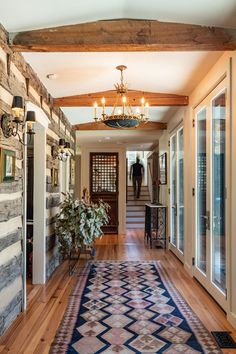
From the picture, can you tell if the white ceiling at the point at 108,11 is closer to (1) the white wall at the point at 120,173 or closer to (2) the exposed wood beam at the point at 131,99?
(2) the exposed wood beam at the point at 131,99

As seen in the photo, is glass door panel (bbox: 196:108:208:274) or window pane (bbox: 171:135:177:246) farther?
window pane (bbox: 171:135:177:246)

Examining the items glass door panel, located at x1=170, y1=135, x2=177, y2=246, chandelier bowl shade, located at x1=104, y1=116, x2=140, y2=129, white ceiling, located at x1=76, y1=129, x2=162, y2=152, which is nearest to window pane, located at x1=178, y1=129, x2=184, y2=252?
glass door panel, located at x1=170, y1=135, x2=177, y2=246

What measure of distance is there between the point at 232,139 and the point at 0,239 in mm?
2309

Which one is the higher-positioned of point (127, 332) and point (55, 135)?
point (55, 135)

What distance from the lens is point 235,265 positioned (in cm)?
301

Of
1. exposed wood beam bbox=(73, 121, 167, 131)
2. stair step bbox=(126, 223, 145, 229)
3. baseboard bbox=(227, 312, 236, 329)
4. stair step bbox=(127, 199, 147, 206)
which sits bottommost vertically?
stair step bbox=(126, 223, 145, 229)

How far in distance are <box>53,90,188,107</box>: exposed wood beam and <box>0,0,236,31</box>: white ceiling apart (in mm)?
2168

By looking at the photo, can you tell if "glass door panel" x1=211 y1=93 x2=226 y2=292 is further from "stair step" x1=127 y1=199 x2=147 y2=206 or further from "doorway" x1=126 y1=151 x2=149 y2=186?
"doorway" x1=126 y1=151 x2=149 y2=186

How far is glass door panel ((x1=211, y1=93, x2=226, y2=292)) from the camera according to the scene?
11.5 ft

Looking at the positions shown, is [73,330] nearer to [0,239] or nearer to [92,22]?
[0,239]

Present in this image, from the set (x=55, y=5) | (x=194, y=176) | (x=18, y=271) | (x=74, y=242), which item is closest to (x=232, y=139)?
(x=194, y=176)

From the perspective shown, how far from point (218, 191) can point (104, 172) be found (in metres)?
6.30

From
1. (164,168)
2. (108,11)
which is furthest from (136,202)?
(108,11)

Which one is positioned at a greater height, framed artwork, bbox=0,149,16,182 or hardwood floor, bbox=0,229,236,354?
framed artwork, bbox=0,149,16,182
